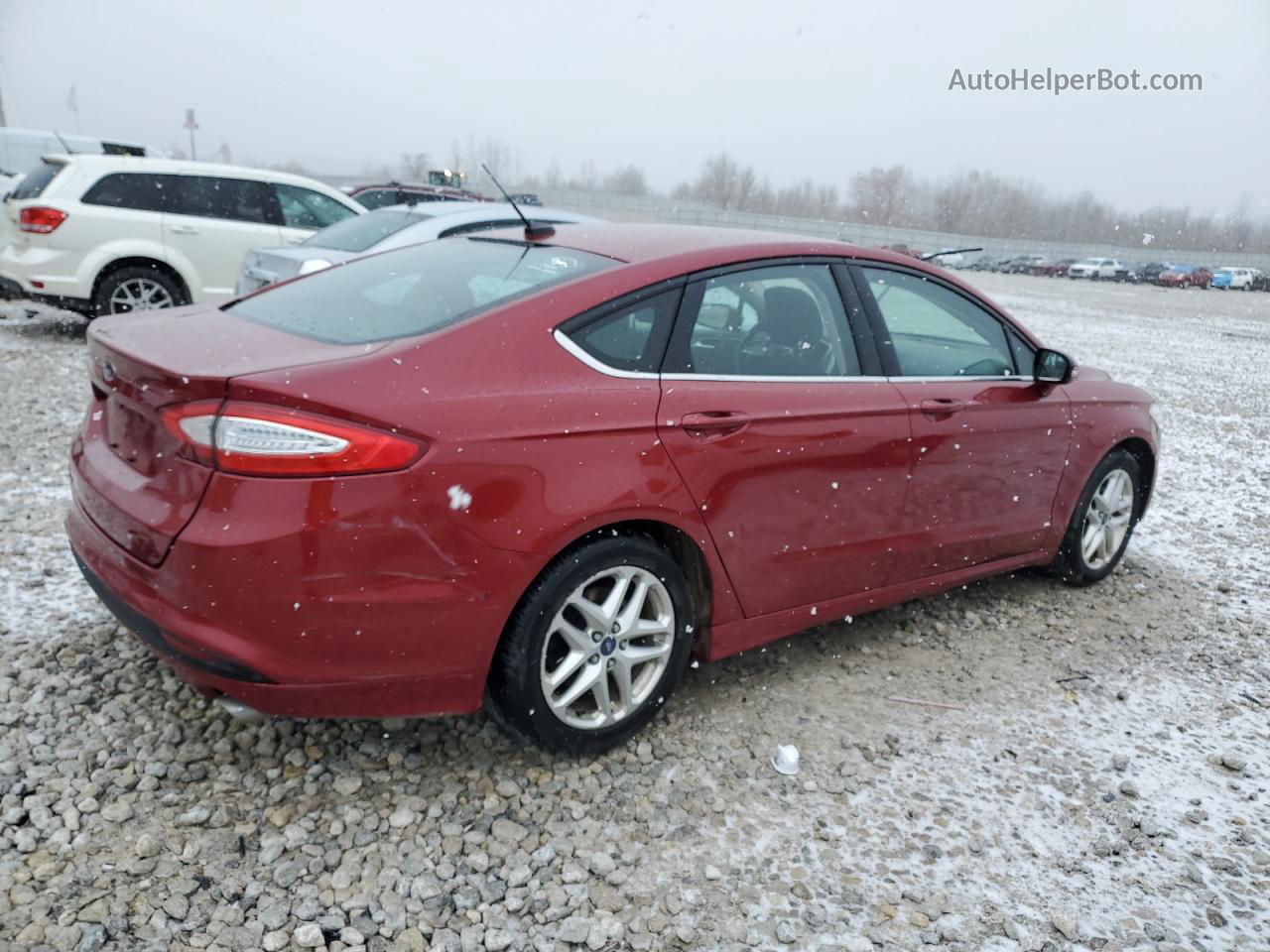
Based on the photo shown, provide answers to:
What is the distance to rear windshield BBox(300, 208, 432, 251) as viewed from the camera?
7344mm

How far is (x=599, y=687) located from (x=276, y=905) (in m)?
0.98

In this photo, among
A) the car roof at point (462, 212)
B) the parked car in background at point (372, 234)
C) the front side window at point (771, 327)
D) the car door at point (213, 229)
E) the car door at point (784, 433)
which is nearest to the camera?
the car door at point (784, 433)

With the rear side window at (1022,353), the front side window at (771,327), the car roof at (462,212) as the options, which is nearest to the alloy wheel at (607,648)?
the front side window at (771,327)

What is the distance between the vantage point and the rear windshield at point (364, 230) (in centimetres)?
734

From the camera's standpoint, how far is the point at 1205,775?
300cm

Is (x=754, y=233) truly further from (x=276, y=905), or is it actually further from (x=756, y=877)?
(x=276, y=905)

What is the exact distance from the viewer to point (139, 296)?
8.27 m

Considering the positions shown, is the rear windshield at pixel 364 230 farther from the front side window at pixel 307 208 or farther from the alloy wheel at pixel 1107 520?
the alloy wheel at pixel 1107 520

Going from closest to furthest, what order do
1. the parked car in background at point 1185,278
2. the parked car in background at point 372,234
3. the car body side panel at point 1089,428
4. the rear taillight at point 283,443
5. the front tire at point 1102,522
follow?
the rear taillight at point 283,443
the car body side panel at point 1089,428
the front tire at point 1102,522
the parked car in background at point 372,234
the parked car in background at point 1185,278

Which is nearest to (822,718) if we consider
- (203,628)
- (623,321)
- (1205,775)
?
(1205,775)

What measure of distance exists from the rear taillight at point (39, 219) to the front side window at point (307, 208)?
1.92m

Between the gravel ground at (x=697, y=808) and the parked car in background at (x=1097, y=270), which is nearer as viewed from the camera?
the gravel ground at (x=697, y=808)

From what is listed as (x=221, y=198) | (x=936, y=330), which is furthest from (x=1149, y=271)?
(x=936, y=330)

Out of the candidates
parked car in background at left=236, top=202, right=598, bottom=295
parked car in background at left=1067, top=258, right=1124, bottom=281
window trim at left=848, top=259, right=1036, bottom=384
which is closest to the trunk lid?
window trim at left=848, top=259, right=1036, bottom=384
